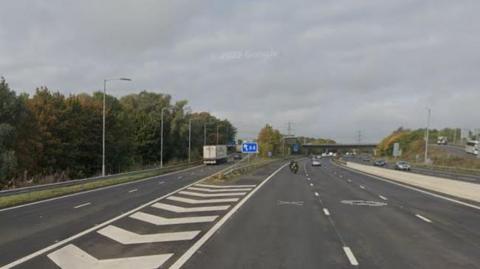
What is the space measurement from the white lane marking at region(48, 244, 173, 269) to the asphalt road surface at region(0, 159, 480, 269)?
2 centimetres

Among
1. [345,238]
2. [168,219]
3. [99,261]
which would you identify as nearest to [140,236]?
[99,261]

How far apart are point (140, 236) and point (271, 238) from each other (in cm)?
326

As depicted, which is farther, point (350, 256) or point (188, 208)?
point (188, 208)

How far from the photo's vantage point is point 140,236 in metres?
12.2

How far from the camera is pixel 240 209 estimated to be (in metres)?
18.6

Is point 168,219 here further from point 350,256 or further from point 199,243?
point 350,256

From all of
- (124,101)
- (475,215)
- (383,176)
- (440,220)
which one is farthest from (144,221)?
→ (124,101)

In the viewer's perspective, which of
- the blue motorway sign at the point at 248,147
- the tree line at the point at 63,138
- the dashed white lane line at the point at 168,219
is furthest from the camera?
the blue motorway sign at the point at 248,147

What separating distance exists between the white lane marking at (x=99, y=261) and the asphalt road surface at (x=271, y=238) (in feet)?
0.06

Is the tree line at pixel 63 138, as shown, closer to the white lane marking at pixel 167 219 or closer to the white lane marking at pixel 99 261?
the white lane marking at pixel 167 219

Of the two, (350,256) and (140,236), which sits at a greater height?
(350,256)

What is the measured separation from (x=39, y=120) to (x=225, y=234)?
4488 centimetres

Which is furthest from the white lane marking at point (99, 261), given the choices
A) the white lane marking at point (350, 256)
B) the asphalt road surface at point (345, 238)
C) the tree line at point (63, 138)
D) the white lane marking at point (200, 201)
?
the tree line at point (63, 138)

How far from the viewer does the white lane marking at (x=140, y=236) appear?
11492 millimetres
